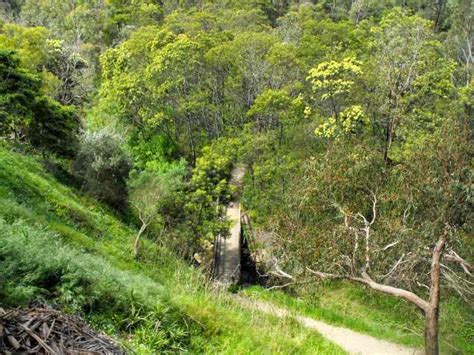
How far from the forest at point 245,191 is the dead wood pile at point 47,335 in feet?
0.21

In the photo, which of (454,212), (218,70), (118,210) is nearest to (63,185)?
(118,210)

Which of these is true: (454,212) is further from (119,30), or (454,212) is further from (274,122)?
(119,30)

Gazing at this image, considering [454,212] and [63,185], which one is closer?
[454,212]

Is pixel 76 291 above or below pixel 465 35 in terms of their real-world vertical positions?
below

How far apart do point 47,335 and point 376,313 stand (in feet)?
47.7

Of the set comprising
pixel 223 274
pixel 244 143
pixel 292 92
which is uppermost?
pixel 292 92

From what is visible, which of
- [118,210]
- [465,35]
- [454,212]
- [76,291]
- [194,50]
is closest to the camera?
[76,291]

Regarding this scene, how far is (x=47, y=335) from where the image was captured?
4.08 m

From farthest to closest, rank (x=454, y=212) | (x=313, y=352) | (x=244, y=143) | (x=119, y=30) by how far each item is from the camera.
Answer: (x=119, y=30), (x=244, y=143), (x=454, y=212), (x=313, y=352)

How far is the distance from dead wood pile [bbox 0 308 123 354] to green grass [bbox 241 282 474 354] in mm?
8655

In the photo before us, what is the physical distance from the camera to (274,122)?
74.5 ft

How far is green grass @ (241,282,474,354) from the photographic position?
13.6 meters

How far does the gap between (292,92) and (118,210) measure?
9.97 meters

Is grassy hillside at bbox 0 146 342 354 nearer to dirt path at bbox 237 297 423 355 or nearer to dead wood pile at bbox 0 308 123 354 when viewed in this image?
dead wood pile at bbox 0 308 123 354
